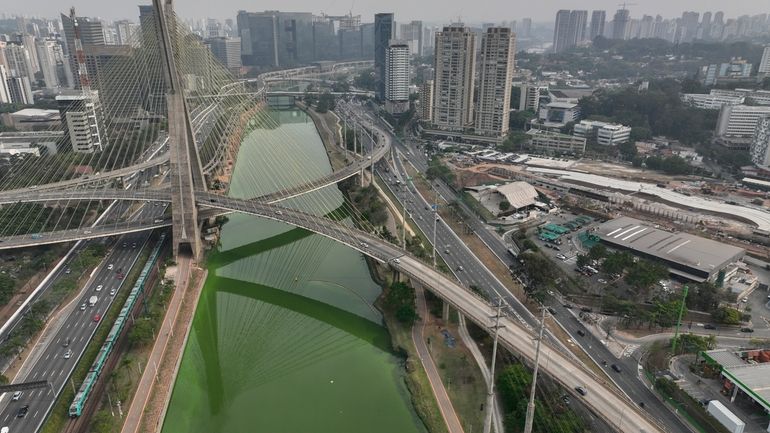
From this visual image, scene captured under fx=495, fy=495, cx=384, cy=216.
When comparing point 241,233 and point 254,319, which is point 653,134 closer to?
point 241,233

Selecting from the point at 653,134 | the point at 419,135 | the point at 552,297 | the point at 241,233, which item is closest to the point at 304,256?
the point at 241,233

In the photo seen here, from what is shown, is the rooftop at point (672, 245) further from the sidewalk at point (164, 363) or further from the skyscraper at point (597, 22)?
the skyscraper at point (597, 22)

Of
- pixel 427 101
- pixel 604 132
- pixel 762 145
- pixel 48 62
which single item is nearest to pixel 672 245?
pixel 762 145

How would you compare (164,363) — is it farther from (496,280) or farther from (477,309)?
(496,280)

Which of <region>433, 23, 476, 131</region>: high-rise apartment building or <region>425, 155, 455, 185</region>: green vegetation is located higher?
<region>433, 23, 476, 131</region>: high-rise apartment building

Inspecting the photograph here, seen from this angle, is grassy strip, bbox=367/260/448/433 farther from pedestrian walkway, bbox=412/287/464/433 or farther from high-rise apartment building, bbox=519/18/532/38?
high-rise apartment building, bbox=519/18/532/38

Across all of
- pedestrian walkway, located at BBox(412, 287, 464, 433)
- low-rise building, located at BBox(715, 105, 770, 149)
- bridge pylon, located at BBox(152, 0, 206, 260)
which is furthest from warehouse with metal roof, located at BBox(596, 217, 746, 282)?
low-rise building, located at BBox(715, 105, 770, 149)
